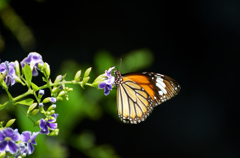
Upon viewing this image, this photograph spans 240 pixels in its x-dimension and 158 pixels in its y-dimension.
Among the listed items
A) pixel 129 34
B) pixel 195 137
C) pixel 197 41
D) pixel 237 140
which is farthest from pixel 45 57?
pixel 237 140

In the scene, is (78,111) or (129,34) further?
(129,34)

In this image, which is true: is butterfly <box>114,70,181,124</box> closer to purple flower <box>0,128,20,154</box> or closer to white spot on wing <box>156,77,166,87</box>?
white spot on wing <box>156,77,166,87</box>

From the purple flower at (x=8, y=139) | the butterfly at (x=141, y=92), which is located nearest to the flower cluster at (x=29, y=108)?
the purple flower at (x=8, y=139)

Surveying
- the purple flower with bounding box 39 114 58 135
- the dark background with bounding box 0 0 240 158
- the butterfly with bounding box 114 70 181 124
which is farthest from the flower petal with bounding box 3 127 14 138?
the dark background with bounding box 0 0 240 158

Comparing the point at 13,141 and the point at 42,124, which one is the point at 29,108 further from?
the point at 13,141

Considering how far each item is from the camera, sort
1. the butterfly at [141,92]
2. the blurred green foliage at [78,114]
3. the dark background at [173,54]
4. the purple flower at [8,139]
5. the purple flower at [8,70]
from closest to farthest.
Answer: the purple flower at [8,139] → the purple flower at [8,70] → the blurred green foliage at [78,114] → the butterfly at [141,92] → the dark background at [173,54]

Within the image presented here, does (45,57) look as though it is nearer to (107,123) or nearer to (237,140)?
(107,123)

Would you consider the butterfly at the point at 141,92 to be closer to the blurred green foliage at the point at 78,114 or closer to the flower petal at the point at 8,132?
the blurred green foliage at the point at 78,114
